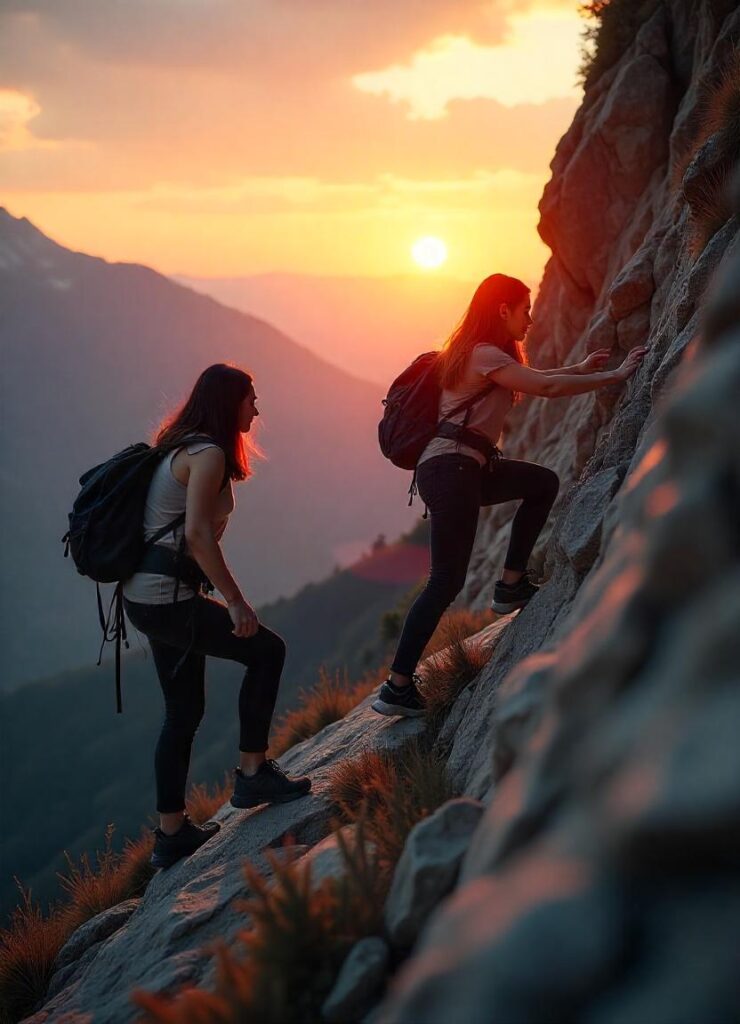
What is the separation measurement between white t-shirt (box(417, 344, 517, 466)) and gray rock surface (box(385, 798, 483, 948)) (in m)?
2.78

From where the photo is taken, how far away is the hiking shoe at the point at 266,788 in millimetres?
5500

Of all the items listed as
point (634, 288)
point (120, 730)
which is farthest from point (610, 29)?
point (120, 730)

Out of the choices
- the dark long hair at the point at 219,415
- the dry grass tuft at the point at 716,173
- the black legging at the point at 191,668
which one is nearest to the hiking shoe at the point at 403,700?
the black legging at the point at 191,668

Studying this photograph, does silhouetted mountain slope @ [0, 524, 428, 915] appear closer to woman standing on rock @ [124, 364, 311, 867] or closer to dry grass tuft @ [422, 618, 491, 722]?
dry grass tuft @ [422, 618, 491, 722]

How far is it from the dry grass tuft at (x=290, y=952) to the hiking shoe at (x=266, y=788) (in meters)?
2.32

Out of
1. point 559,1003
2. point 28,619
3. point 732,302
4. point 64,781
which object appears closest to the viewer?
point 559,1003

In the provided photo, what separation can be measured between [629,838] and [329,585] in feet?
223

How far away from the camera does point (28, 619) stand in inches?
5925

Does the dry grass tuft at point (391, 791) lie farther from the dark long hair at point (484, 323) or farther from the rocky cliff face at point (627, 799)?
the dark long hair at point (484, 323)

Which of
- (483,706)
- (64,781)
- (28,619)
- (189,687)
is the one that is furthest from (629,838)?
(28,619)

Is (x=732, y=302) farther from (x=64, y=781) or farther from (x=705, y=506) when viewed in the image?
(x=64, y=781)

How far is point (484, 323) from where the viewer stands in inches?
212

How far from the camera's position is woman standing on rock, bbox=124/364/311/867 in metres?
4.79

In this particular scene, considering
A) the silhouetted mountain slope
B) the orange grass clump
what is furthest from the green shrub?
the silhouetted mountain slope
